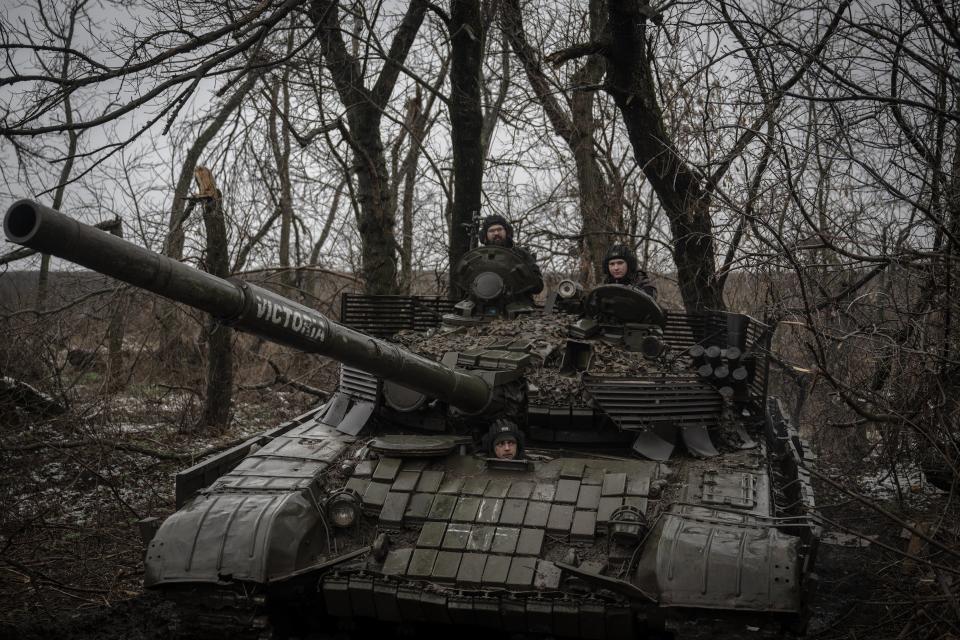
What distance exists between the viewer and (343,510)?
6.51 m

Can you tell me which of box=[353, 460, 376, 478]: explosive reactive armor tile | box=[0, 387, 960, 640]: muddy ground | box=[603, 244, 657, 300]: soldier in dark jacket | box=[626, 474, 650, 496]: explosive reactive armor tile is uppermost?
box=[603, 244, 657, 300]: soldier in dark jacket

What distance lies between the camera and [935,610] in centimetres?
609

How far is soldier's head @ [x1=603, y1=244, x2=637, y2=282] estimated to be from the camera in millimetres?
8797

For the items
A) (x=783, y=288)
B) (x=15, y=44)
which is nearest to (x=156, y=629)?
(x=15, y=44)

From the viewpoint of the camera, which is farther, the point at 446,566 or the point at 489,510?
the point at 489,510

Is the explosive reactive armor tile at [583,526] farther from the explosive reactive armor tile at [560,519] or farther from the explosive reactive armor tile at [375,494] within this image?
the explosive reactive armor tile at [375,494]

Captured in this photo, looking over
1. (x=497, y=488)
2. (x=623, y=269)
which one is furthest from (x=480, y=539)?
(x=623, y=269)

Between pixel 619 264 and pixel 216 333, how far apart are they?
5815 millimetres

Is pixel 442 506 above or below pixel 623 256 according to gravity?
below

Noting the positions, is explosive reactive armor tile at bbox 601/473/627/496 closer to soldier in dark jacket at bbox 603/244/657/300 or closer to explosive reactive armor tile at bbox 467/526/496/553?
explosive reactive armor tile at bbox 467/526/496/553

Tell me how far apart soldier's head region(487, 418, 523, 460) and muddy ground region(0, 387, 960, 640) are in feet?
5.67

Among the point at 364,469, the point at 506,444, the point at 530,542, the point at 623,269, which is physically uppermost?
the point at 623,269

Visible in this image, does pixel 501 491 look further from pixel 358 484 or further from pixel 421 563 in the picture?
pixel 358 484

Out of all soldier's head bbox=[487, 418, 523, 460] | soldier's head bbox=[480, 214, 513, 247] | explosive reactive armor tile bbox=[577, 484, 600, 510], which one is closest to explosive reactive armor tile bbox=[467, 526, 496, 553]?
explosive reactive armor tile bbox=[577, 484, 600, 510]
